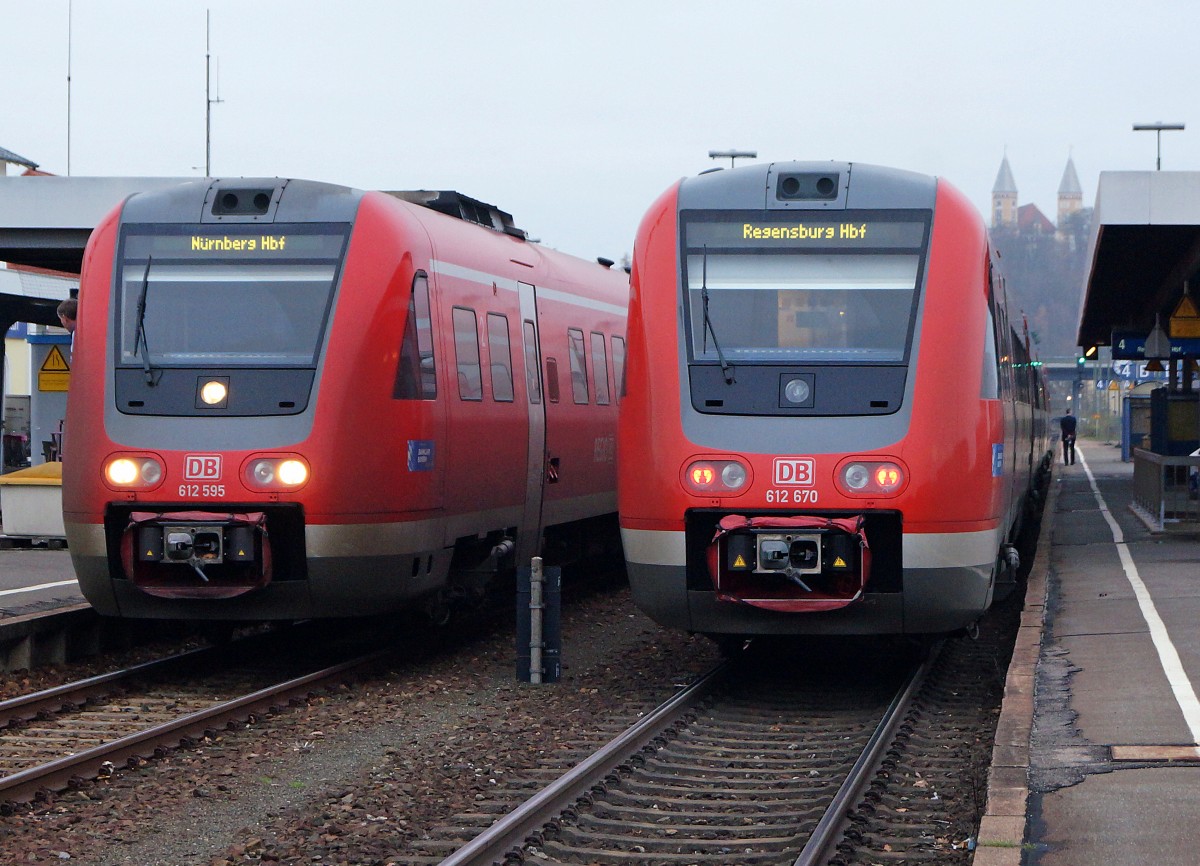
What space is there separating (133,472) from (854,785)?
17.0ft

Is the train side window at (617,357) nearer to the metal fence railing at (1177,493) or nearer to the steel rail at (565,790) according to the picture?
the metal fence railing at (1177,493)

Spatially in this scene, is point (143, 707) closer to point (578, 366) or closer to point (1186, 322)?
point (578, 366)

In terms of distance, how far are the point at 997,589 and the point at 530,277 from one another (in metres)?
4.71

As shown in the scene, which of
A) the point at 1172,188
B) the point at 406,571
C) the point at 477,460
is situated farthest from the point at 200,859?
the point at 1172,188

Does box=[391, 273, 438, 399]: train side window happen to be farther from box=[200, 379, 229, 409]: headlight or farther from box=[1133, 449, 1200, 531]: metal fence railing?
box=[1133, 449, 1200, 531]: metal fence railing

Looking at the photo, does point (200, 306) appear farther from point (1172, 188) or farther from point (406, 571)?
point (1172, 188)

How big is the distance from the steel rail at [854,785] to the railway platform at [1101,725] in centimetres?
63

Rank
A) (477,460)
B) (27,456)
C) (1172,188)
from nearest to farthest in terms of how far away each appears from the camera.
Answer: (477,460), (1172,188), (27,456)

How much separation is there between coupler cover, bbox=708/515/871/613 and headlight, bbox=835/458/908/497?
169 mm

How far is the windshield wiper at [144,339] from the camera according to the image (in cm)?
1074

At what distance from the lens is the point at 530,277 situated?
1452 cm

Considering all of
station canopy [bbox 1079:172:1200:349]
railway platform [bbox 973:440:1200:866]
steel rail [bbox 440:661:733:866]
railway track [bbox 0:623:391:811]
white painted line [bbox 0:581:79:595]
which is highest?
station canopy [bbox 1079:172:1200:349]

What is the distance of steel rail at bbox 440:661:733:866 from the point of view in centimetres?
655

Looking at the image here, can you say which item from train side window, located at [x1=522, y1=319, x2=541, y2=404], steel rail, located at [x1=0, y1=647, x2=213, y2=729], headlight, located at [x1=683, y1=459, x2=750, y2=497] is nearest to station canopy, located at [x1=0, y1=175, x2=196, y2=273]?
train side window, located at [x1=522, y1=319, x2=541, y2=404]
